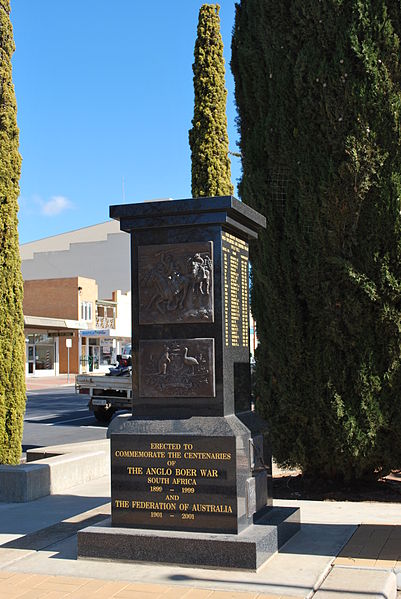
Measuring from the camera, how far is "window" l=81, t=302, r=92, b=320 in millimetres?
55156

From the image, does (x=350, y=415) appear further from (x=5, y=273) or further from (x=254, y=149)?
(x=5, y=273)

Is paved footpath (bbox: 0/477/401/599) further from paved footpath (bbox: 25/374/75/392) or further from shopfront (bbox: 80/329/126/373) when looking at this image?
shopfront (bbox: 80/329/126/373)

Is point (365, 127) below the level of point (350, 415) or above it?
above

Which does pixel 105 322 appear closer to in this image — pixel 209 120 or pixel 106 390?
pixel 106 390

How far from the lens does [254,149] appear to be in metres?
9.16

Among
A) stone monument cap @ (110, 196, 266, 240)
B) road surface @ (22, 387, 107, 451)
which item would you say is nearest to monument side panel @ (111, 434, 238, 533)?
stone monument cap @ (110, 196, 266, 240)

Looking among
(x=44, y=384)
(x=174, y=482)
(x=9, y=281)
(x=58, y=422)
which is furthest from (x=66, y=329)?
(x=174, y=482)

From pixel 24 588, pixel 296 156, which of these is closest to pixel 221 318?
pixel 24 588

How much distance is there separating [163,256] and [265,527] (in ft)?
7.98

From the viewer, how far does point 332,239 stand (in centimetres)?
821

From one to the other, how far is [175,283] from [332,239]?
2.77 m

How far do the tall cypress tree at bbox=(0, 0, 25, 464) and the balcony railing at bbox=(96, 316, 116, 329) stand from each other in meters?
47.5

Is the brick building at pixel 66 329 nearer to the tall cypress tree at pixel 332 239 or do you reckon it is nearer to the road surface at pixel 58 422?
the road surface at pixel 58 422

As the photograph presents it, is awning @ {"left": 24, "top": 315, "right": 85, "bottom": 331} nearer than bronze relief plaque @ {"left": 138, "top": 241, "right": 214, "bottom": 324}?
No
